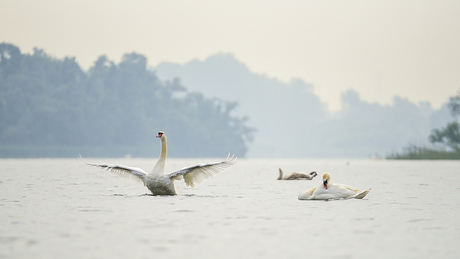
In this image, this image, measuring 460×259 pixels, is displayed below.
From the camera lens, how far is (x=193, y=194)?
61.7 feet

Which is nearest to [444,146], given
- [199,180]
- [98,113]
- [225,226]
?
[199,180]

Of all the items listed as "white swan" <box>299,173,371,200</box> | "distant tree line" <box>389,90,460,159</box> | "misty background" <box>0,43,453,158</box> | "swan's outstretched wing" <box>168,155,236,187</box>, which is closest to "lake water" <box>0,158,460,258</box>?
"white swan" <box>299,173,371,200</box>

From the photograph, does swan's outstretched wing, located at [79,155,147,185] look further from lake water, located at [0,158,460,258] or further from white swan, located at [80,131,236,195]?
lake water, located at [0,158,460,258]

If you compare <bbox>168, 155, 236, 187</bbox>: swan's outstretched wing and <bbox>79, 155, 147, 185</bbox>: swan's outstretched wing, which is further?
<bbox>79, 155, 147, 185</bbox>: swan's outstretched wing

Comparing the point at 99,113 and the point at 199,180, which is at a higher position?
the point at 99,113

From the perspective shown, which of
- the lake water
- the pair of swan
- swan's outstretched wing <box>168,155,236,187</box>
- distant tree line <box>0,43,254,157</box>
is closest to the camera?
the lake water

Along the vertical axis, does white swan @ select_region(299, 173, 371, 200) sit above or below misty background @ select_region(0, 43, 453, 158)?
below

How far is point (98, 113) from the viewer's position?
365 feet

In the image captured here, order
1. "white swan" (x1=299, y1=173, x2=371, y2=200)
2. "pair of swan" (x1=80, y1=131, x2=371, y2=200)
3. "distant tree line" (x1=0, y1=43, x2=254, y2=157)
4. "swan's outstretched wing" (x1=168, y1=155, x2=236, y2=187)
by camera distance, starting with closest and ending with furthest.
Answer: "white swan" (x1=299, y1=173, x2=371, y2=200), "pair of swan" (x1=80, y1=131, x2=371, y2=200), "swan's outstretched wing" (x1=168, y1=155, x2=236, y2=187), "distant tree line" (x1=0, y1=43, x2=254, y2=157)

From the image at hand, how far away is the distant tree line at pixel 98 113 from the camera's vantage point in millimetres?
104125

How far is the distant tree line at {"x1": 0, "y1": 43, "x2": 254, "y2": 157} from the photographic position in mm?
104125

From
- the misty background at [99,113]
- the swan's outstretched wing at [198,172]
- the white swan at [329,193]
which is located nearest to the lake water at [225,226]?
the white swan at [329,193]

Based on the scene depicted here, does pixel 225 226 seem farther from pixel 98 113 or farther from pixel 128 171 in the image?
pixel 98 113

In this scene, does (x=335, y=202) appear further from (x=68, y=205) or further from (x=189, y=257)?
(x=189, y=257)
